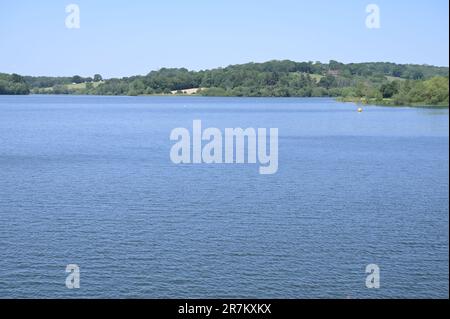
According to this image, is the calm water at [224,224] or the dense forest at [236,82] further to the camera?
the dense forest at [236,82]

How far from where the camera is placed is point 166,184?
34.2 metres

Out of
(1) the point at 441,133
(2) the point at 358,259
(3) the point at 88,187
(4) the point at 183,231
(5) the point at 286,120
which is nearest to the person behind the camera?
(2) the point at 358,259

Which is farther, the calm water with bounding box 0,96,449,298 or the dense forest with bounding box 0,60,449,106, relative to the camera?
the dense forest with bounding box 0,60,449,106

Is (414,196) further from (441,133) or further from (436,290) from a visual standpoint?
(441,133)

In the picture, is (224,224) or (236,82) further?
(236,82)

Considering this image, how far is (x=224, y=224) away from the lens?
25.6m

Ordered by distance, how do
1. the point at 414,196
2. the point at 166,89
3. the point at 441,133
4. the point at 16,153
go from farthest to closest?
the point at 166,89 → the point at 441,133 → the point at 16,153 → the point at 414,196

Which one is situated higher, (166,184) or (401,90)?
(401,90)

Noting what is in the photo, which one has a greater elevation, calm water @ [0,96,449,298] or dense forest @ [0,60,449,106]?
dense forest @ [0,60,449,106]

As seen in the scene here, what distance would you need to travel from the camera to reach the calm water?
763 inches

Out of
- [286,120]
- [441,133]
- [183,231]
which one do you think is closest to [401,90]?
[286,120]

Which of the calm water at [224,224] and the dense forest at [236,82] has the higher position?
the dense forest at [236,82]

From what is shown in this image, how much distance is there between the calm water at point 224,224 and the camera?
19.4 m

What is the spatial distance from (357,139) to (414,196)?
27380 millimetres
